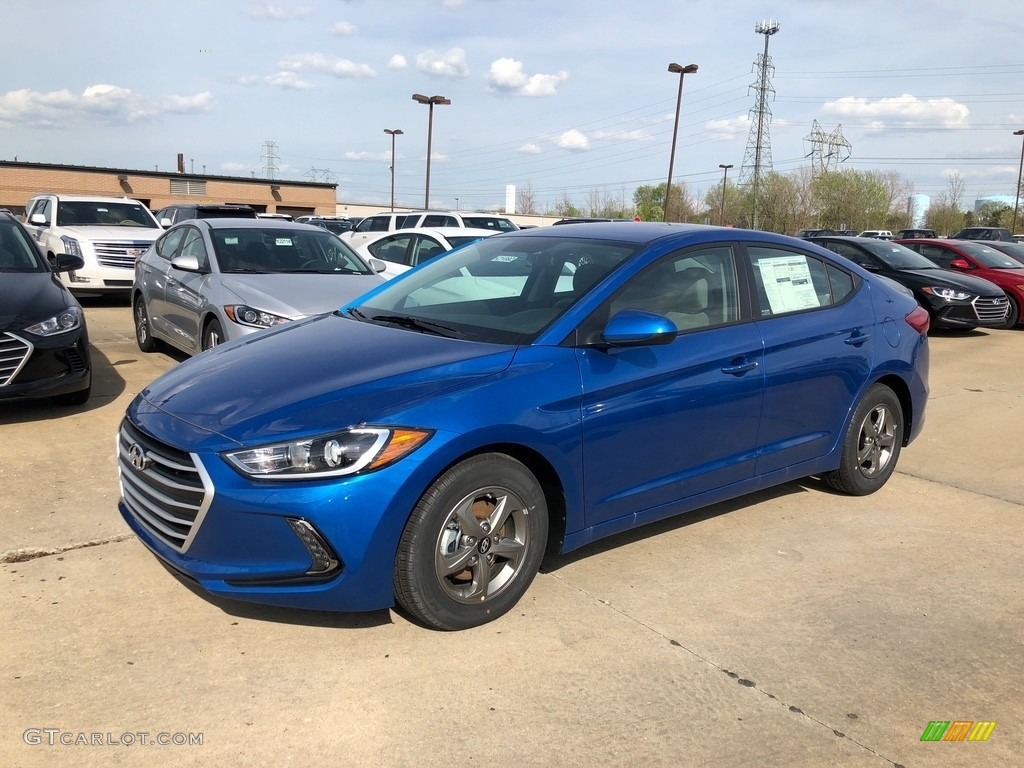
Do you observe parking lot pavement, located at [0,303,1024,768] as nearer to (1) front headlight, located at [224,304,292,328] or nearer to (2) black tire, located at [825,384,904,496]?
(2) black tire, located at [825,384,904,496]

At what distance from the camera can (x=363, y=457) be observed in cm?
310

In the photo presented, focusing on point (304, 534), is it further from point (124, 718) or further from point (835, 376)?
point (835, 376)

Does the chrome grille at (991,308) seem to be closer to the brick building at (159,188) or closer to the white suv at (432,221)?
the white suv at (432,221)

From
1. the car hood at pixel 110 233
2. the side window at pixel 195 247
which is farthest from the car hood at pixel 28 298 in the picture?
the car hood at pixel 110 233

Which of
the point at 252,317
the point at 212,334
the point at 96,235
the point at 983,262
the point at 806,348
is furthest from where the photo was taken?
the point at 983,262

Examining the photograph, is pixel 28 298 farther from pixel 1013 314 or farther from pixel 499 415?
pixel 1013 314

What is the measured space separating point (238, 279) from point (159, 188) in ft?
153

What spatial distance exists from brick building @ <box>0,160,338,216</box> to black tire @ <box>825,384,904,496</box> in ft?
140

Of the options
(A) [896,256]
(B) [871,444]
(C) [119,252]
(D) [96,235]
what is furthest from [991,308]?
(D) [96,235]

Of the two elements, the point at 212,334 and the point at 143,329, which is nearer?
the point at 212,334

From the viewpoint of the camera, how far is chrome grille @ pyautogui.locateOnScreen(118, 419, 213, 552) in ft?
10.5

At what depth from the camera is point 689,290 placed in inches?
171

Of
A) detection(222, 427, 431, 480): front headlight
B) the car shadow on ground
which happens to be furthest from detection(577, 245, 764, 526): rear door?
the car shadow on ground

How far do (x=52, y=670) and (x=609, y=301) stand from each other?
103 inches
